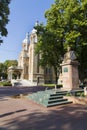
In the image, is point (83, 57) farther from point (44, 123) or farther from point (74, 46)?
point (44, 123)

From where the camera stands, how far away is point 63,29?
31484 millimetres

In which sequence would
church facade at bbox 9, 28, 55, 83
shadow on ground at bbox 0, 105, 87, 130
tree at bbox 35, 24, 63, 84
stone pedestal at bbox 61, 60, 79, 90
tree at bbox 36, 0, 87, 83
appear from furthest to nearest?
church facade at bbox 9, 28, 55, 83 < tree at bbox 35, 24, 63, 84 < tree at bbox 36, 0, 87, 83 < stone pedestal at bbox 61, 60, 79, 90 < shadow on ground at bbox 0, 105, 87, 130

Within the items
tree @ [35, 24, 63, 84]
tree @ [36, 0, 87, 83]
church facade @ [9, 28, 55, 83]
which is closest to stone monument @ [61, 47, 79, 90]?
tree @ [36, 0, 87, 83]

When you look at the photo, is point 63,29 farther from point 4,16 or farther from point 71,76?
point 71,76

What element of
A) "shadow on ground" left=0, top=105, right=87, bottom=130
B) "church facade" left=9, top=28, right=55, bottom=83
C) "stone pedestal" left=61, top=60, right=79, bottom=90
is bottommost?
"shadow on ground" left=0, top=105, right=87, bottom=130

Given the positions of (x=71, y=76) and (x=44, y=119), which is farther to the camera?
(x=71, y=76)

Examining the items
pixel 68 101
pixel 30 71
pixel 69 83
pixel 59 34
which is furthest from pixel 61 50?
pixel 30 71

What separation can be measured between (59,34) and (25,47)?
160ft

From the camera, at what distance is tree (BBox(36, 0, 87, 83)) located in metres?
30.0

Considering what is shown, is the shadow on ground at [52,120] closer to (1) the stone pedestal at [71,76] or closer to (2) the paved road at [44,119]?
(2) the paved road at [44,119]

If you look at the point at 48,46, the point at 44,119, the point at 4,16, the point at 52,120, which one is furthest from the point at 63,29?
the point at 52,120

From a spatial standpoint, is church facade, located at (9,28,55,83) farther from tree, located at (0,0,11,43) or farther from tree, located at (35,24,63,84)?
tree, located at (0,0,11,43)

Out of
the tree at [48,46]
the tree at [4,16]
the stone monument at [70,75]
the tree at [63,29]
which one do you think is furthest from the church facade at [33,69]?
the stone monument at [70,75]

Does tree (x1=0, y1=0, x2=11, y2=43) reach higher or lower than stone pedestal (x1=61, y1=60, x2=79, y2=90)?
higher
